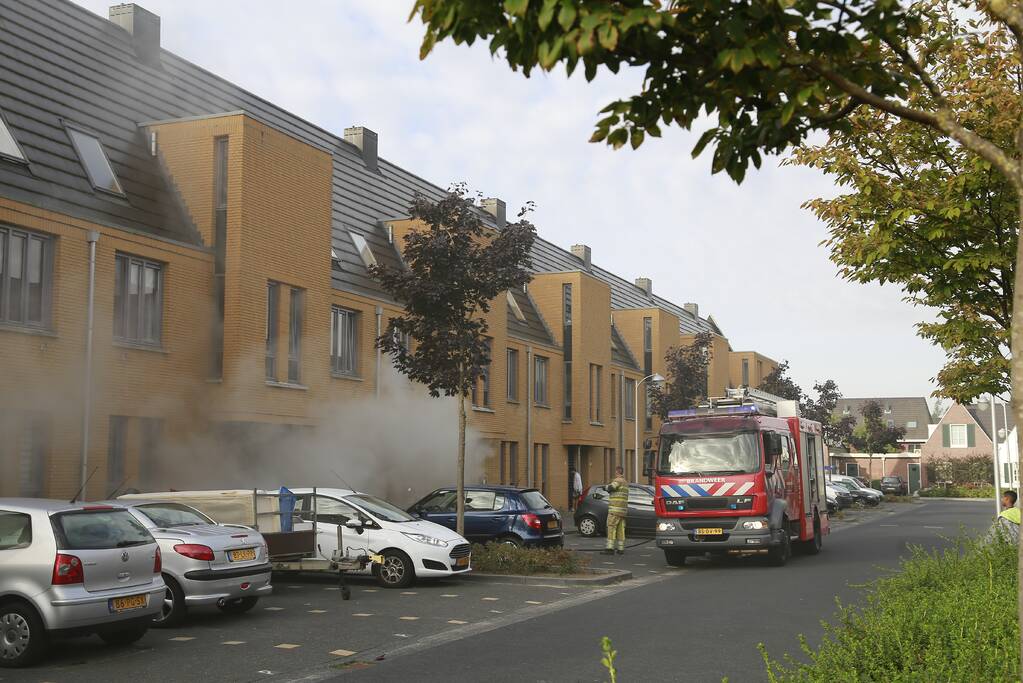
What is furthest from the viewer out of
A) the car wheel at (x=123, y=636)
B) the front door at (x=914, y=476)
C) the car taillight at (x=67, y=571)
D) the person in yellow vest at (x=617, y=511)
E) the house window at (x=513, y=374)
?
the front door at (x=914, y=476)

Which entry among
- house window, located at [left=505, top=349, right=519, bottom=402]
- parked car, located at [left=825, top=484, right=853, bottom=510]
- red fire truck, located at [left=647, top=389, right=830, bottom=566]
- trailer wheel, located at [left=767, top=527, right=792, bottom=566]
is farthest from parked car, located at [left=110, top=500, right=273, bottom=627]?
parked car, located at [left=825, top=484, right=853, bottom=510]

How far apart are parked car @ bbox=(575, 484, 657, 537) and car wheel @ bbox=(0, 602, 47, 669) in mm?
19273

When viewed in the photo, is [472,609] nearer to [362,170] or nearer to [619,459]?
[362,170]

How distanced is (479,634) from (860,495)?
45.2 m

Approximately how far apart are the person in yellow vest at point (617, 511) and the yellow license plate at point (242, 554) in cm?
994

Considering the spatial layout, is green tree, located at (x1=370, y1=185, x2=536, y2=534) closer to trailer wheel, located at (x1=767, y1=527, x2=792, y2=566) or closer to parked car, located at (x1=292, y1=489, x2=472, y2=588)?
parked car, located at (x1=292, y1=489, x2=472, y2=588)

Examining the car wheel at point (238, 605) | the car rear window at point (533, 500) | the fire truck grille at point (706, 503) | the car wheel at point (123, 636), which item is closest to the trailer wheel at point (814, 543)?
the fire truck grille at point (706, 503)

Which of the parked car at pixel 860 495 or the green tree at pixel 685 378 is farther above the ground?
the green tree at pixel 685 378

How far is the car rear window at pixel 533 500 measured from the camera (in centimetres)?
1969

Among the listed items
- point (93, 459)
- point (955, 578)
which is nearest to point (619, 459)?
point (93, 459)

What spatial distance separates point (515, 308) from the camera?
38844 millimetres

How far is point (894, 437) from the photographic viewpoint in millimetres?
73312

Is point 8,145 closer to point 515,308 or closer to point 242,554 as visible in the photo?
point 242,554

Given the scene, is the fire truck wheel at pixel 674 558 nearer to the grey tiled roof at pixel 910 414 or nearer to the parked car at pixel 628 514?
the parked car at pixel 628 514
